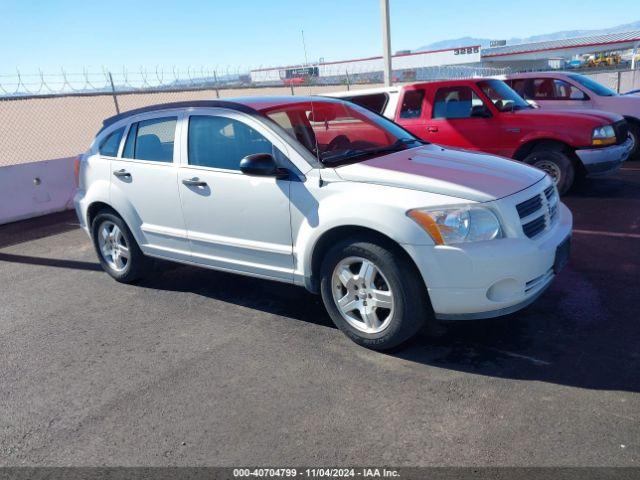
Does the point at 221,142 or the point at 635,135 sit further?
the point at 635,135

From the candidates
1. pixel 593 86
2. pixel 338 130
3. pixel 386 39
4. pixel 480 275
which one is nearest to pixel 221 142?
pixel 338 130

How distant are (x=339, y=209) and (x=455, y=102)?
539cm

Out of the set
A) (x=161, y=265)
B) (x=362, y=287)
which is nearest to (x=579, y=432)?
(x=362, y=287)

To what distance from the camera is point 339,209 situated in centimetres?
372

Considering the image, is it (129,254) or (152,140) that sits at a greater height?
(152,140)

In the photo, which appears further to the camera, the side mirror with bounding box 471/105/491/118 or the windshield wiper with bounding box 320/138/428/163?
the side mirror with bounding box 471/105/491/118

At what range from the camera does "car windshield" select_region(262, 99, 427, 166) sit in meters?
4.23

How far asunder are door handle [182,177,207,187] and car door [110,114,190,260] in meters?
0.14

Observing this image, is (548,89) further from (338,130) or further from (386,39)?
(338,130)

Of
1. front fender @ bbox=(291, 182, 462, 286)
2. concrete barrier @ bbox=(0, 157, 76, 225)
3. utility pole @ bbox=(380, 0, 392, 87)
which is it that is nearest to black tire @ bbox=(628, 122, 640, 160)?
utility pole @ bbox=(380, 0, 392, 87)

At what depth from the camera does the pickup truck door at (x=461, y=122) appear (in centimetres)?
815

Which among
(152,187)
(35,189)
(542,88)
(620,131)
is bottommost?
(35,189)

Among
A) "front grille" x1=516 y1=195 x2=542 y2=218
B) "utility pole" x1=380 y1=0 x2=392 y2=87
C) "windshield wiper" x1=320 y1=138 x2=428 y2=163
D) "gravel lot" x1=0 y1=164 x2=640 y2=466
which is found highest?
"utility pole" x1=380 y1=0 x2=392 y2=87

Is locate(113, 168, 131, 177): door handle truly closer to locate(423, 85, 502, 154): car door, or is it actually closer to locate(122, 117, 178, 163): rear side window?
locate(122, 117, 178, 163): rear side window
